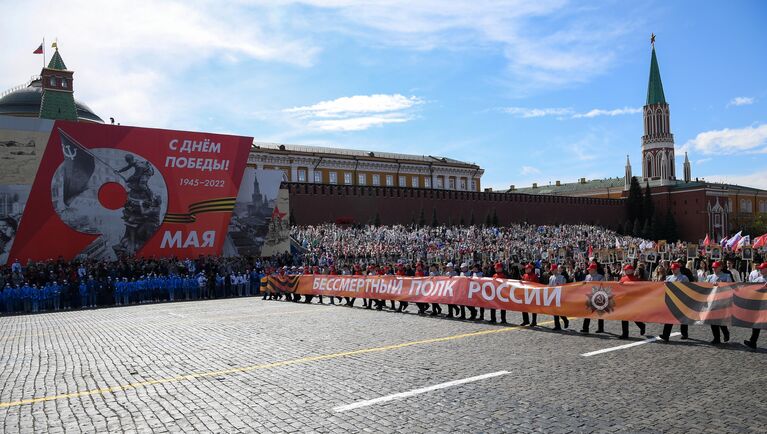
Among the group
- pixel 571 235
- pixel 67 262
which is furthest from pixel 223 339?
pixel 571 235

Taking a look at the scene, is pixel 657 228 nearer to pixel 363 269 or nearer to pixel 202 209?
pixel 363 269

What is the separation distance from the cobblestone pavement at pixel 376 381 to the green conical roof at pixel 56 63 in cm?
7792

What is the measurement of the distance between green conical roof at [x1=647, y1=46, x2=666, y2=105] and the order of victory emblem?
115m

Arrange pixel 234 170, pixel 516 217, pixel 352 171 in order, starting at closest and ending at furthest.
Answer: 1. pixel 234 170
2. pixel 516 217
3. pixel 352 171

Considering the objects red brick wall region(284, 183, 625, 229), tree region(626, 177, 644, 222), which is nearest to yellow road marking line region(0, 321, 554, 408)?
red brick wall region(284, 183, 625, 229)

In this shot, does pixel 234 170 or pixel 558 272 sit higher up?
pixel 234 170

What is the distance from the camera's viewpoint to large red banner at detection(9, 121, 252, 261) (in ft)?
104

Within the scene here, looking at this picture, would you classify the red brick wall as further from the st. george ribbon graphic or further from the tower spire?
the tower spire

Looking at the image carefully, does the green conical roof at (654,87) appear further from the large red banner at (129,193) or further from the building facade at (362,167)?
the large red banner at (129,193)

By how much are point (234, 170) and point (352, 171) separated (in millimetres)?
40296

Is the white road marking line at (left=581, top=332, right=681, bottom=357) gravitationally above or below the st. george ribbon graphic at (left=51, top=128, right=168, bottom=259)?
below

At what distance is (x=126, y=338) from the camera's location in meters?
14.7

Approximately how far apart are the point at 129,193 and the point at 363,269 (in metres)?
15.4

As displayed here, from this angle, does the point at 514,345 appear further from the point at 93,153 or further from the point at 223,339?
the point at 93,153
